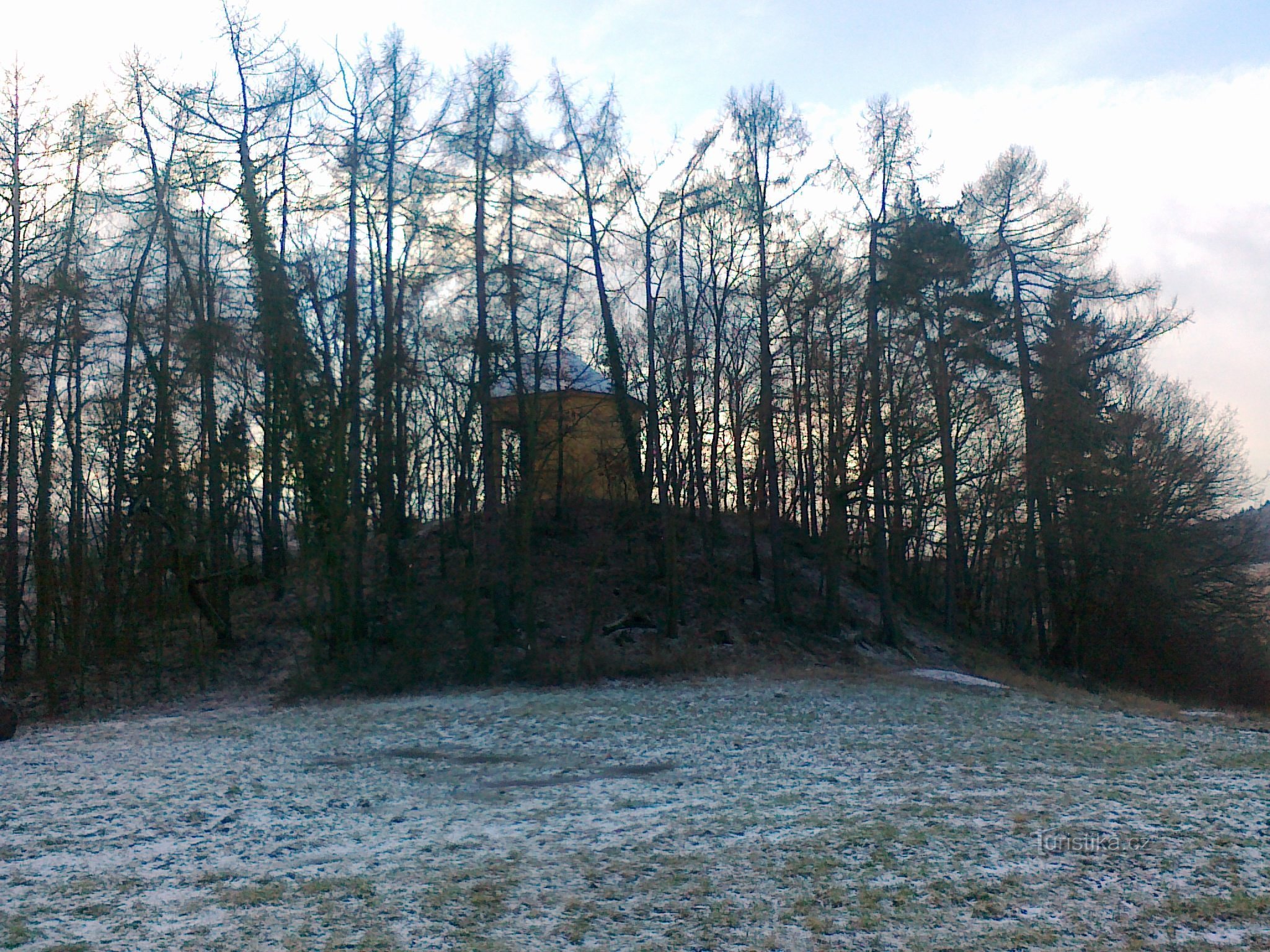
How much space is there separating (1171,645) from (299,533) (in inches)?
740

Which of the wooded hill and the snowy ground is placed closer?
the snowy ground

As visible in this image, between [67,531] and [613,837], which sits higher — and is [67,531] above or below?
above

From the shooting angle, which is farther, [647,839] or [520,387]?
[520,387]

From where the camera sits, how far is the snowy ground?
417 cm

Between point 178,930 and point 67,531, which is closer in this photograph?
point 178,930

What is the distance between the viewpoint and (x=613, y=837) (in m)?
5.71

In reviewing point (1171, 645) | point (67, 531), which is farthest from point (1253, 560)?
point (67, 531)

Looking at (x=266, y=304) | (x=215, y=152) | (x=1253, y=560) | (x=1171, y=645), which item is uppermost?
(x=215, y=152)

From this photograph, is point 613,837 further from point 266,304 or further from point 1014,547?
point 1014,547

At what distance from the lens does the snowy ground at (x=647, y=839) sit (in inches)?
164

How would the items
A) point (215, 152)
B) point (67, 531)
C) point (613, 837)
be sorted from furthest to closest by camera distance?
point (215, 152)
point (67, 531)
point (613, 837)

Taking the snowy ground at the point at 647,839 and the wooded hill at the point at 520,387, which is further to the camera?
the wooded hill at the point at 520,387

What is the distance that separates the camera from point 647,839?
18.6 ft

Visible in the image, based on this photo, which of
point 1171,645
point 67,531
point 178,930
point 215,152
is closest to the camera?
point 178,930
